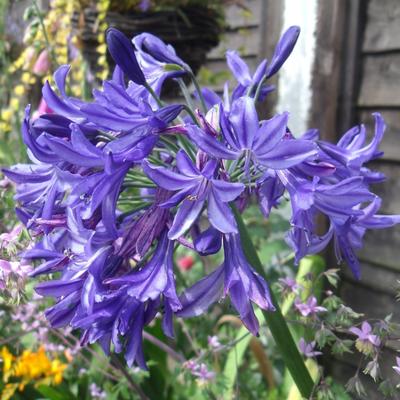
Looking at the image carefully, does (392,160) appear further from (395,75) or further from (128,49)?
(128,49)

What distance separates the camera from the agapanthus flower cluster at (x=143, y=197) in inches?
23.6

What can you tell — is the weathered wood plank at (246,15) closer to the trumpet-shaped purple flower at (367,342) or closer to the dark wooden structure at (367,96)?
the dark wooden structure at (367,96)

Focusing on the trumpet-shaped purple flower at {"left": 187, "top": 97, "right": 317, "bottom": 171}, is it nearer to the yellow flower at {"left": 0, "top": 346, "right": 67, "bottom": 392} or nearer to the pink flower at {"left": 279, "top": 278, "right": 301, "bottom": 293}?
the pink flower at {"left": 279, "top": 278, "right": 301, "bottom": 293}

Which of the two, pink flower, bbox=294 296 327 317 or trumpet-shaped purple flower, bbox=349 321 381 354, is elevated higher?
trumpet-shaped purple flower, bbox=349 321 381 354

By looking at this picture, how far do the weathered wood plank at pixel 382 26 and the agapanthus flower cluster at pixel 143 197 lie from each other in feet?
3.96

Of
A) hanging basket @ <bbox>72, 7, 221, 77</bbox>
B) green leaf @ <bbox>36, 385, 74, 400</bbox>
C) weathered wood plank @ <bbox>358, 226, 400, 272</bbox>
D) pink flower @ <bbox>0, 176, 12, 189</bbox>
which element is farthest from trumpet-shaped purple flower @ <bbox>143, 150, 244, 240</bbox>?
weathered wood plank @ <bbox>358, 226, 400, 272</bbox>

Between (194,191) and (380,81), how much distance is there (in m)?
1.43

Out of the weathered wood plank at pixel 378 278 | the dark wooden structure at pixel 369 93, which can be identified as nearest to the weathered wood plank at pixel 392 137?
the dark wooden structure at pixel 369 93

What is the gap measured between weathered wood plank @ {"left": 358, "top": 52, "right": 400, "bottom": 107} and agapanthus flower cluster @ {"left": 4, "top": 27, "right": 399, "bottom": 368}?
1189 millimetres

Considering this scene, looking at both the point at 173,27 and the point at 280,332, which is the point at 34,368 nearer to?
the point at 280,332

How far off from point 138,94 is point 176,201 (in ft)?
0.68

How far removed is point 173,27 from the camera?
1854 millimetres

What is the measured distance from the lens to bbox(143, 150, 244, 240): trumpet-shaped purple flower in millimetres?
586

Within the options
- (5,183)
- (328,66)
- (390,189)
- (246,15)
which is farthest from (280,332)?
(246,15)
